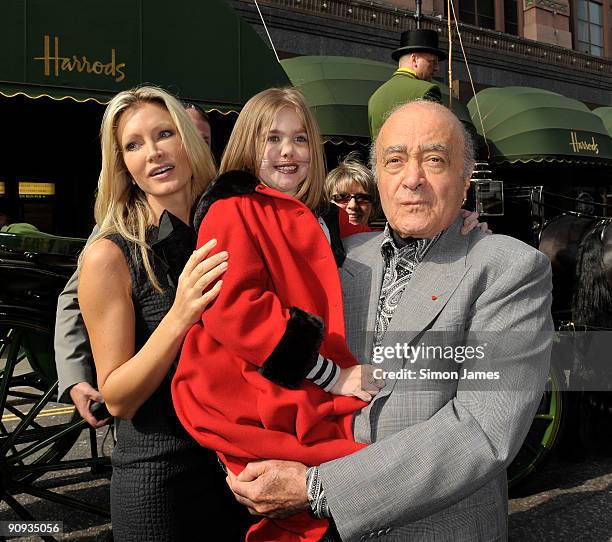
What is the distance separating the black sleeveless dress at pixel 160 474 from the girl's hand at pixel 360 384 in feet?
2.10

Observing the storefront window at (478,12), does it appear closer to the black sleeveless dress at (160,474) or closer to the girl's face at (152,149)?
the girl's face at (152,149)

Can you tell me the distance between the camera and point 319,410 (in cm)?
159

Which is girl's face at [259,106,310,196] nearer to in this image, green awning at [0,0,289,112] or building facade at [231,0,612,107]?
green awning at [0,0,289,112]

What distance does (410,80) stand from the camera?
4.18 m

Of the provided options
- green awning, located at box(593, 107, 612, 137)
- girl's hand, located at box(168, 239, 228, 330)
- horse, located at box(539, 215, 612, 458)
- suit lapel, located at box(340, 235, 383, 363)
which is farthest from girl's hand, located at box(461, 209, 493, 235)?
green awning, located at box(593, 107, 612, 137)

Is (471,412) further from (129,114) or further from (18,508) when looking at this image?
(18,508)

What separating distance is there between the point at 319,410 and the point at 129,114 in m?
1.28

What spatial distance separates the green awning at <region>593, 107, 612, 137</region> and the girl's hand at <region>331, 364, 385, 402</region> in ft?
59.0

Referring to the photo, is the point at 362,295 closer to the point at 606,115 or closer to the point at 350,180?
the point at 350,180

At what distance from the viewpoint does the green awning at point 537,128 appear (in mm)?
13469

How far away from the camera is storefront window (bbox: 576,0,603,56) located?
755 inches

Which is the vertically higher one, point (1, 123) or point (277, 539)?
point (1, 123)

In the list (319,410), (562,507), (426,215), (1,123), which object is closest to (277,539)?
(319,410)

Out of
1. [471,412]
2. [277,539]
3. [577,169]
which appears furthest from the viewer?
[577,169]
